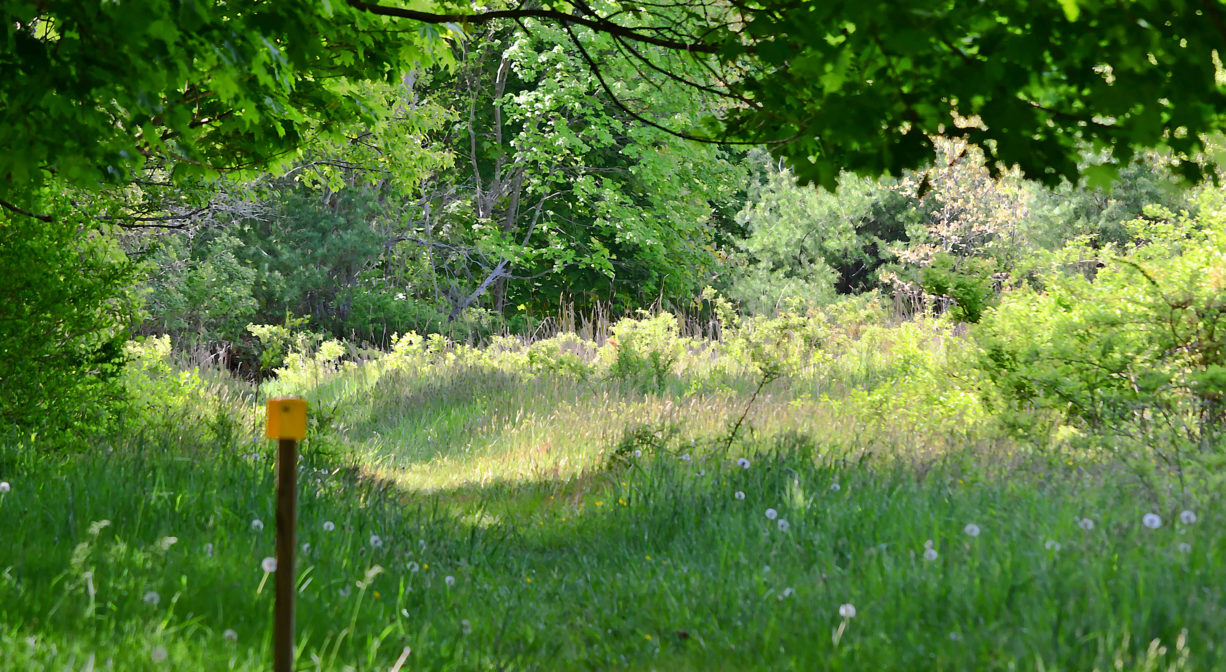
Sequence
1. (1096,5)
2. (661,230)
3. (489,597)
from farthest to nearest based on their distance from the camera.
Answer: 1. (661,230)
2. (489,597)
3. (1096,5)

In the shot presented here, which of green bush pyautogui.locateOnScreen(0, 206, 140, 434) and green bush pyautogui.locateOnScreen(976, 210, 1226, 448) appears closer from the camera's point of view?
green bush pyautogui.locateOnScreen(976, 210, 1226, 448)

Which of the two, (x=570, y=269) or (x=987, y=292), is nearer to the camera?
(x=987, y=292)

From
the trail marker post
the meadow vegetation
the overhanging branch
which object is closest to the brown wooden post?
the trail marker post

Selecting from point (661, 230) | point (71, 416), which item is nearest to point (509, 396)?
point (71, 416)

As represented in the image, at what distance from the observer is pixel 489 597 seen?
14.8 ft

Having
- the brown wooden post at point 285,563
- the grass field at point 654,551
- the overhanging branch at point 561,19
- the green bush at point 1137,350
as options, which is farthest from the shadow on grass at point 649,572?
the overhanging branch at point 561,19

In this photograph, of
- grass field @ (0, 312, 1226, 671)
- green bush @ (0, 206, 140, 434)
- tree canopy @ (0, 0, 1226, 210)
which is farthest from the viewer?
green bush @ (0, 206, 140, 434)

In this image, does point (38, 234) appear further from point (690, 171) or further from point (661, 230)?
point (690, 171)

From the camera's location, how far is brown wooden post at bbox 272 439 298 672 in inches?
111

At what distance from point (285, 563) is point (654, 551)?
261 centimetres

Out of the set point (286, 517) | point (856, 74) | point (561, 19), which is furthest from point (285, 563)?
point (561, 19)

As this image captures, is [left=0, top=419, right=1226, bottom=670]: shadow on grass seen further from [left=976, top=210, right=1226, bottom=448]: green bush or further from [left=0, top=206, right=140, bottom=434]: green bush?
[left=976, top=210, right=1226, bottom=448]: green bush

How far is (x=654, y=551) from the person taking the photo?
5.11m

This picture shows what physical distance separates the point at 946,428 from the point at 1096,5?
429 centimetres
